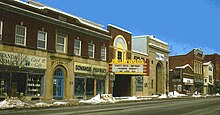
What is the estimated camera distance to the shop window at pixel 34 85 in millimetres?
31422

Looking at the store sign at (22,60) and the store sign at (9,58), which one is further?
the store sign at (22,60)

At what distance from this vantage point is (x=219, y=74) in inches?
3959

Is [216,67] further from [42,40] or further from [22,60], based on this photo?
[22,60]

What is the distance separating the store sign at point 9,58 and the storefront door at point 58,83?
21.5 ft

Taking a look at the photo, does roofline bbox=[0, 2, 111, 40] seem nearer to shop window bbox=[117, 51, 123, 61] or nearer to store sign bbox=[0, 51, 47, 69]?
store sign bbox=[0, 51, 47, 69]

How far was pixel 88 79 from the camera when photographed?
40.2m

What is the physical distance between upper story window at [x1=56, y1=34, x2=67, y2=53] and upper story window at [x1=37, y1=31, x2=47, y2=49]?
2059mm

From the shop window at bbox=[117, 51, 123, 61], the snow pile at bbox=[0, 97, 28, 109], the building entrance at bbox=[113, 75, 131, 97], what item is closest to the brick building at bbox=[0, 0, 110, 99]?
the shop window at bbox=[117, 51, 123, 61]

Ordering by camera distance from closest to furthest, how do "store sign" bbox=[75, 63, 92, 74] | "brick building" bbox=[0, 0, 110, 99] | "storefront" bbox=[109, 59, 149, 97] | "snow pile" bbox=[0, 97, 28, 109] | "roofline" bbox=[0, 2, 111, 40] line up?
"snow pile" bbox=[0, 97, 28, 109] → "brick building" bbox=[0, 0, 110, 99] → "roofline" bbox=[0, 2, 111, 40] → "store sign" bbox=[75, 63, 92, 74] → "storefront" bbox=[109, 59, 149, 97]

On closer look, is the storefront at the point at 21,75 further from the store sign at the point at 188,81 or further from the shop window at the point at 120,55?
the store sign at the point at 188,81


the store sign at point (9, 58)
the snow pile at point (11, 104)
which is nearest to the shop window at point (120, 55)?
the store sign at point (9, 58)

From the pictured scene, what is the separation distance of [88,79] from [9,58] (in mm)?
13149

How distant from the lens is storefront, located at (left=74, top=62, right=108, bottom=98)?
126 ft

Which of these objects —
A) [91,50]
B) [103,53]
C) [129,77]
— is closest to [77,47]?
[91,50]
